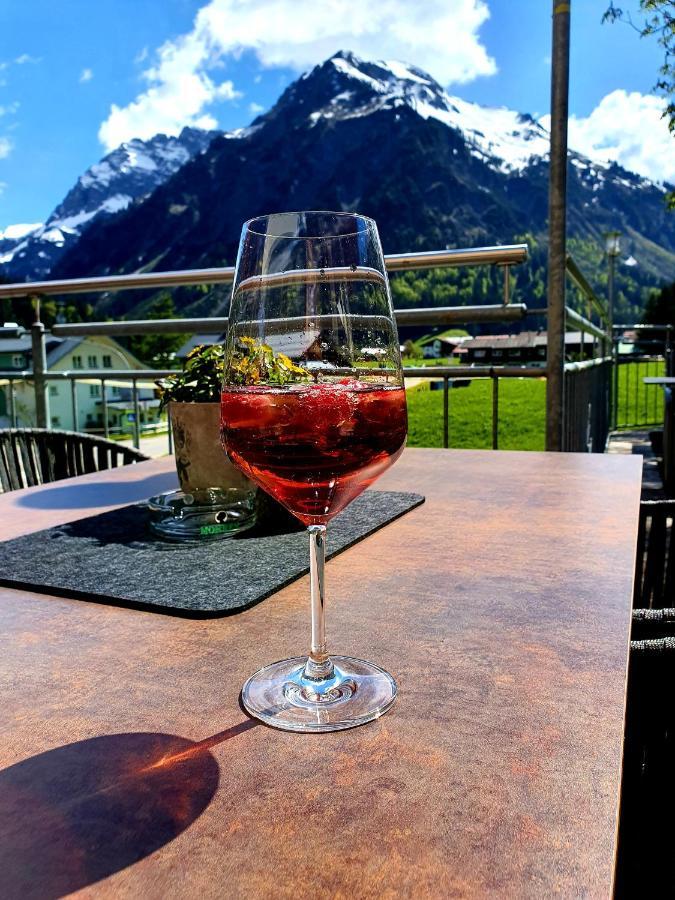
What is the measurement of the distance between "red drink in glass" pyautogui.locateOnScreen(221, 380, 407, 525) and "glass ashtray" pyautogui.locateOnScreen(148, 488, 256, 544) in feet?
1.36

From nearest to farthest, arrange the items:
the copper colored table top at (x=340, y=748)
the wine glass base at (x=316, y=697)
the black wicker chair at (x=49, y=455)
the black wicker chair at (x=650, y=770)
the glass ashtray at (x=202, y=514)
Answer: the copper colored table top at (x=340, y=748), the wine glass base at (x=316, y=697), the black wicker chair at (x=650, y=770), the glass ashtray at (x=202, y=514), the black wicker chair at (x=49, y=455)

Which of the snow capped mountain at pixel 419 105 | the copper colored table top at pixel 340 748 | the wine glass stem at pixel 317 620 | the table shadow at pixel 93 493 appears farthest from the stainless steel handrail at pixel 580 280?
the snow capped mountain at pixel 419 105

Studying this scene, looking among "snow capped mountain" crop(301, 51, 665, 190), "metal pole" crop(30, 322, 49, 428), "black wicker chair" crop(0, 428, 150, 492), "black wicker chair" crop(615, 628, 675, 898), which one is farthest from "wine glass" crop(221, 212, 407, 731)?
"snow capped mountain" crop(301, 51, 665, 190)

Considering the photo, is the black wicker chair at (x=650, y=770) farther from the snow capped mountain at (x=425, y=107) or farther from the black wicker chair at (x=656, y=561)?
the snow capped mountain at (x=425, y=107)

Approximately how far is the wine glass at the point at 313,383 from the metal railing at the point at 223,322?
222 cm

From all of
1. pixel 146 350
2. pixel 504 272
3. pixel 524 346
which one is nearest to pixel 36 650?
pixel 524 346

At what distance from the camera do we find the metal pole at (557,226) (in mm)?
3004

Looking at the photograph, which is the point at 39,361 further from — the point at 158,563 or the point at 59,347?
the point at 158,563

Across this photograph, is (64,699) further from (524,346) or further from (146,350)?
(146,350)

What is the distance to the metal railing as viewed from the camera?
9.67 feet

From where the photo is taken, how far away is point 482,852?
0.37 m

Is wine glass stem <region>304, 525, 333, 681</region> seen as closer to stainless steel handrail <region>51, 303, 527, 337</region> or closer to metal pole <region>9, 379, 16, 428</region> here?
stainless steel handrail <region>51, 303, 527, 337</region>

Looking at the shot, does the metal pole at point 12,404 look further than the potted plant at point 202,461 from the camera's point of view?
Yes

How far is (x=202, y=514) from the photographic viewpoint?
1034 millimetres
